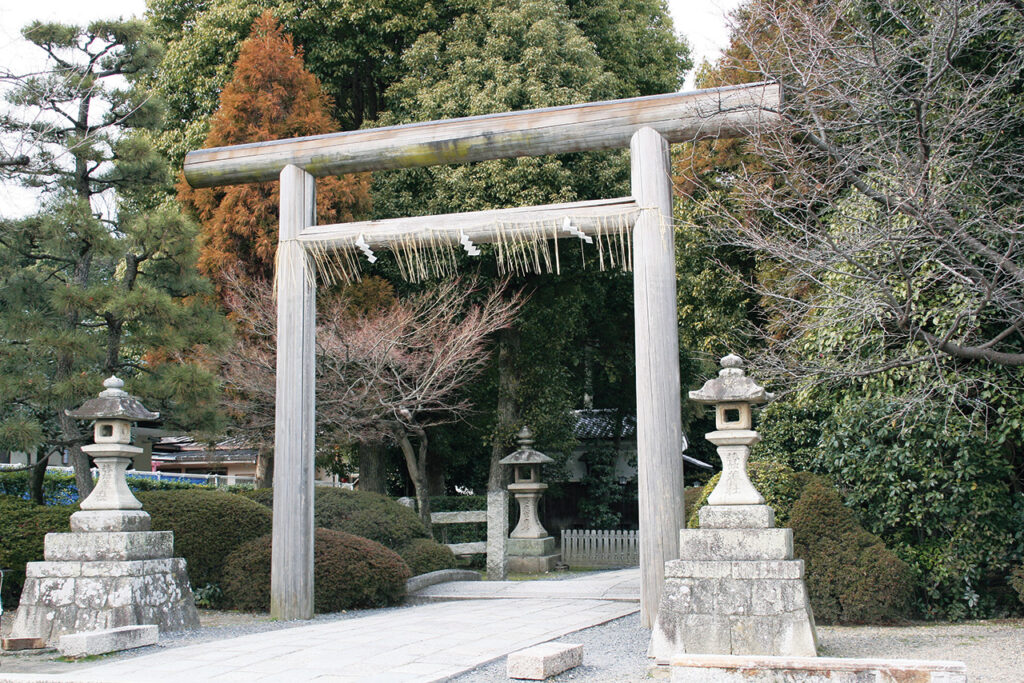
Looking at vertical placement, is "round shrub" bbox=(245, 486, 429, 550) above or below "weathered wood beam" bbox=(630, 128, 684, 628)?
below

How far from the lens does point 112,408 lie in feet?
24.9

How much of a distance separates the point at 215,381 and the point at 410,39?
888 cm

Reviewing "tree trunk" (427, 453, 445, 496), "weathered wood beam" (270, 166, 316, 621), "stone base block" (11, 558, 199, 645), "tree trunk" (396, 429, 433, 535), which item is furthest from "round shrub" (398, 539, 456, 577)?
"tree trunk" (427, 453, 445, 496)

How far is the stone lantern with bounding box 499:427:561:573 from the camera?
14.3 m

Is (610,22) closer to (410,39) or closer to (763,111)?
(410,39)

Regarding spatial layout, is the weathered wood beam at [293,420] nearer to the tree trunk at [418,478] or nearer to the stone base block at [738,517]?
the stone base block at [738,517]

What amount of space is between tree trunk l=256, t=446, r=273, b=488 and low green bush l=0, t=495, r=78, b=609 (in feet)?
15.4

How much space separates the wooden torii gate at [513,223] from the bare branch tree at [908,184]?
703mm

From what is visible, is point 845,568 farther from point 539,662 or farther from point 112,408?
point 112,408

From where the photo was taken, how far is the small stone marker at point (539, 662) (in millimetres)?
5078

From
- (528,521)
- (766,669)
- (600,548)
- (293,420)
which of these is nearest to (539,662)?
(766,669)

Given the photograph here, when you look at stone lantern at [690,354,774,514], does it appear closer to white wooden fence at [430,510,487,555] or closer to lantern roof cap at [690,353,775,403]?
lantern roof cap at [690,353,775,403]

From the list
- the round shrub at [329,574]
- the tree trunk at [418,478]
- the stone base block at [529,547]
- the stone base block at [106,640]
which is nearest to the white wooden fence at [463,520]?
the tree trunk at [418,478]

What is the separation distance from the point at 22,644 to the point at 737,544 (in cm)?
547
